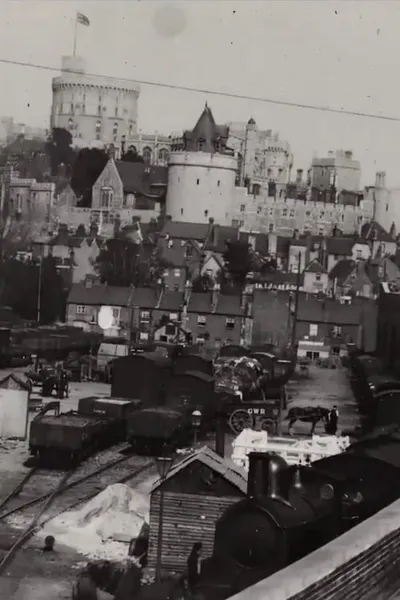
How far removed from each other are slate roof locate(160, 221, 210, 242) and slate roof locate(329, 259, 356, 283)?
3.35ft

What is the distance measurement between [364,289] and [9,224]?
2.76 m

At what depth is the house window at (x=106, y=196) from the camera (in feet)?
25.1

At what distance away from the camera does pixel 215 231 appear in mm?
7574

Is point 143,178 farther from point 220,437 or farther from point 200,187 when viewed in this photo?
point 220,437

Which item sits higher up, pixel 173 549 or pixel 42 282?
pixel 42 282

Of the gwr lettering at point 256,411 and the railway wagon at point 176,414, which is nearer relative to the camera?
the railway wagon at point 176,414

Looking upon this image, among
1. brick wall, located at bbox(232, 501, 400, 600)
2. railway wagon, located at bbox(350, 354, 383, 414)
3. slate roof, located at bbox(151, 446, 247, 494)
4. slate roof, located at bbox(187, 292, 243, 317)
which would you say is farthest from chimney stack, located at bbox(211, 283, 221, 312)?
brick wall, located at bbox(232, 501, 400, 600)

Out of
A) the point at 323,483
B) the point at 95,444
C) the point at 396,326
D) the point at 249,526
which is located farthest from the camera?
the point at 396,326

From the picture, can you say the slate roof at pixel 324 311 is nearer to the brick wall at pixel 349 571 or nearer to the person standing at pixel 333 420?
the person standing at pixel 333 420

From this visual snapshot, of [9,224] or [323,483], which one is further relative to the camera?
[9,224]

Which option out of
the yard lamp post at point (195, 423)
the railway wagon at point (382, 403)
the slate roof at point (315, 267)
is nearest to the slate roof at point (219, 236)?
the slate roof at point (315, 267)

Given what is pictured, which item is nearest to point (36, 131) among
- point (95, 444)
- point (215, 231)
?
point (215, 231)

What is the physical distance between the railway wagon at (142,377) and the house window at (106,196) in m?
1.14

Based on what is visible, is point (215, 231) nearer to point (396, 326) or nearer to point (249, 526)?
point (396, 326)
